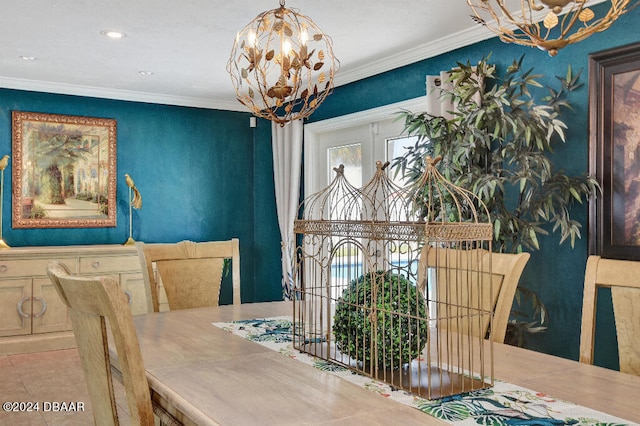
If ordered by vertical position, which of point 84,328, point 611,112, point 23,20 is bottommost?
point 84,328

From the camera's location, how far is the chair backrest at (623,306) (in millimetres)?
1692

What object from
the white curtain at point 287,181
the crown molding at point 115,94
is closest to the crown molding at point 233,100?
the crown molding at point 115,94

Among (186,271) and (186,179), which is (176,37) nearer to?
(186,271)

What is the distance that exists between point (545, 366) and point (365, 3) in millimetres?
2355

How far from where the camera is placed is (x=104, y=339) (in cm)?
121

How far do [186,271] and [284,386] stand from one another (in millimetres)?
1492

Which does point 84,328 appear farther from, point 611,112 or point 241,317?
point 611,112

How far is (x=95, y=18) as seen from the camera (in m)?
3.50

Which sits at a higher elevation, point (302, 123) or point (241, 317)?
point (302, 123)

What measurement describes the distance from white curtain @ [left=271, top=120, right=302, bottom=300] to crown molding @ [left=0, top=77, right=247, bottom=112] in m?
0.71

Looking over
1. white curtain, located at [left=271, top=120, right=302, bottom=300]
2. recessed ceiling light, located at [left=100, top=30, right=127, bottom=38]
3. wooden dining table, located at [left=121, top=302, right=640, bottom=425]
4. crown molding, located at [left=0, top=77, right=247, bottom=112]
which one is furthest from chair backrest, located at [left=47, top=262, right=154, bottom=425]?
crown molding, located at [left=0, top=77, right=247, bottom=112]

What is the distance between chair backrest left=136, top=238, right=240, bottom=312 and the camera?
8.70ft

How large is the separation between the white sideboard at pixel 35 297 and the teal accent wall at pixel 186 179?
0.44 meters

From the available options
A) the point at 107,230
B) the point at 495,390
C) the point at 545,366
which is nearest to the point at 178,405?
the point at 495,390
